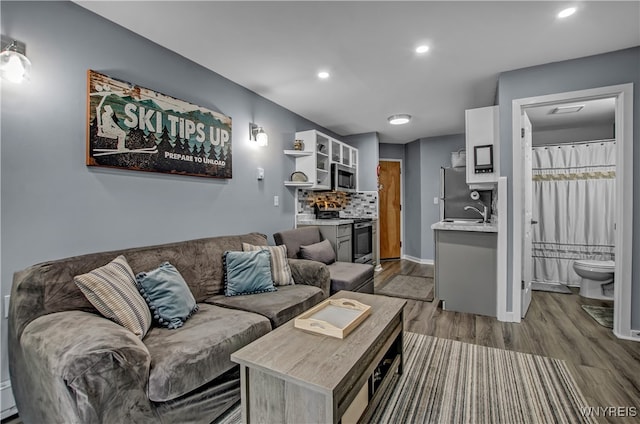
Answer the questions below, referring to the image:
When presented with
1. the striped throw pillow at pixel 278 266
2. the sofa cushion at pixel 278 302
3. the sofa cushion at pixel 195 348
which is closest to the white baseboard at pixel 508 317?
the sofa cushion at pixel 278 302

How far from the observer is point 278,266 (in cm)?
262

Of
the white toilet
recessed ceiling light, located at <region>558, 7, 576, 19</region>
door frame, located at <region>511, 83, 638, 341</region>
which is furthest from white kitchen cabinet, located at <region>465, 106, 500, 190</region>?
the white toilet

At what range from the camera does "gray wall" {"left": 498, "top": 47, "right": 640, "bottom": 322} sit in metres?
2.43

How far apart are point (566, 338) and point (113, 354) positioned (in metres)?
3.24

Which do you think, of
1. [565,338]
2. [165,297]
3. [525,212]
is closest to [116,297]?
[165,297]

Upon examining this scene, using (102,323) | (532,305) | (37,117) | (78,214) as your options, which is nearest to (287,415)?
(102,323)

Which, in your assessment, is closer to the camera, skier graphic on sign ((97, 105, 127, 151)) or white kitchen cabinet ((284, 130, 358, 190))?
skier graphic on sign ((97, 105, 127, 151))

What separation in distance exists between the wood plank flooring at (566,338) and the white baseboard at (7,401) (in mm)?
2775

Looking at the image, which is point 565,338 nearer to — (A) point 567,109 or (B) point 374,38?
(A) point 567,109

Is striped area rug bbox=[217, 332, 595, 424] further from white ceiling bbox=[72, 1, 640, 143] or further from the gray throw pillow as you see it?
white ceiling bbox=[72, 1, 640, 143]

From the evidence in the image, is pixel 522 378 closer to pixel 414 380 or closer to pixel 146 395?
pixel 414 380

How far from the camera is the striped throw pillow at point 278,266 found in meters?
2.59

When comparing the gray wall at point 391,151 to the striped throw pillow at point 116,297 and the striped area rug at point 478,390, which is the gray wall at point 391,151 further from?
the striped throw pillow at point 116,297

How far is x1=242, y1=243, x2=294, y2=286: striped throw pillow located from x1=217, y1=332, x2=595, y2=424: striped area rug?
3.47 feet
